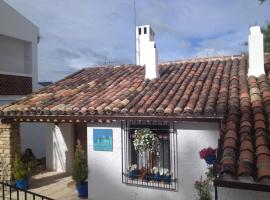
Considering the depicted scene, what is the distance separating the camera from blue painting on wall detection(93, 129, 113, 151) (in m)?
9.42

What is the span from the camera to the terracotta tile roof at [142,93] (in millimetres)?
8305

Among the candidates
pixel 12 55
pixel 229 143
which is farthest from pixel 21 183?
pixel 229 143

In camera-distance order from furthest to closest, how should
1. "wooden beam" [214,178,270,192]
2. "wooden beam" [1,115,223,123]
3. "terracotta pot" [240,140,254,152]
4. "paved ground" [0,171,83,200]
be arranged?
"paved ground" [0,171,83,200] → "wooden beam" [1,115,223,123] → "terracotta pot" [240,140,254,152] → "wooden beam" [214,178,270,192]

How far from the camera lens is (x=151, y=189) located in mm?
8828

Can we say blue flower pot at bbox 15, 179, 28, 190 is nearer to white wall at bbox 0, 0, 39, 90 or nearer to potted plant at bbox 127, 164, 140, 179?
potted plant at bbox 127, 164, 140, 179

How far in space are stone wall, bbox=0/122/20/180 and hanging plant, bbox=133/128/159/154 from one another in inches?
186

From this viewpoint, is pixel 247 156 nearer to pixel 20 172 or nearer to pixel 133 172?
pixel 133 172

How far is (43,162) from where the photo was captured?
48.8 ft

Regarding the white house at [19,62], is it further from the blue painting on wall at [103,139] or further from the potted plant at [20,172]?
the blue painting on wall at [103,139]

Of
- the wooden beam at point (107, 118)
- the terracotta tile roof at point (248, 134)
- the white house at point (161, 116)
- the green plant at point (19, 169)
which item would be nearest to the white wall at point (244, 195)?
the white house at point (161, 116)

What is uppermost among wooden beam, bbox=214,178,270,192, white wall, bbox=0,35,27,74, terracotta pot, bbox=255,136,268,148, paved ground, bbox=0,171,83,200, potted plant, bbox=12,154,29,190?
white wall, bbox=0,35,27,74

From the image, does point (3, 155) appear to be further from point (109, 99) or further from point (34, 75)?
point (34, 75)

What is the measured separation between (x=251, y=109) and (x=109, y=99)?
14.5ft

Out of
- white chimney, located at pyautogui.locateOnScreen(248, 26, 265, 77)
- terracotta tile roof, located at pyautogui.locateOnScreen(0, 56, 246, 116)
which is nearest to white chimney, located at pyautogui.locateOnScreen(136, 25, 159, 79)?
terracotta tile roof, located at pyautogui.locateOnScreen(0, 56, 246, 116)
